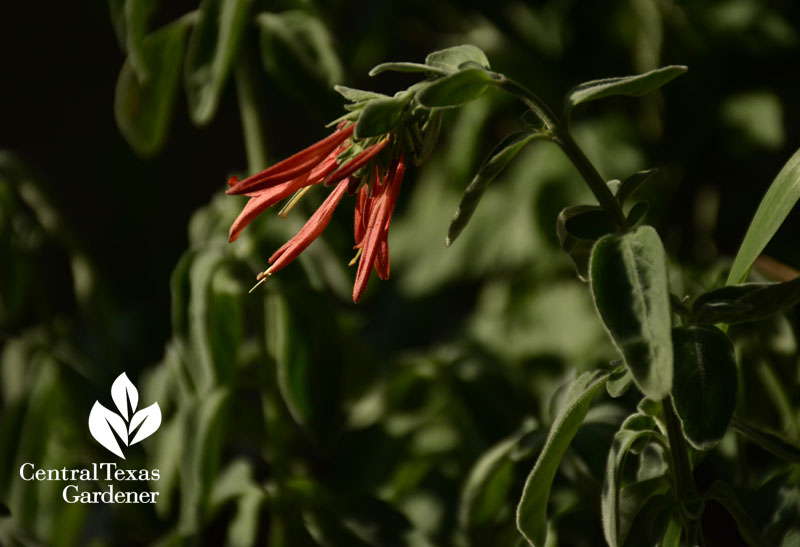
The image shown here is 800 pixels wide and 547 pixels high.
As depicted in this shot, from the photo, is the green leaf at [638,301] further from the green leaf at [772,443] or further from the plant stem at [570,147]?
the green leaf at [772,443]

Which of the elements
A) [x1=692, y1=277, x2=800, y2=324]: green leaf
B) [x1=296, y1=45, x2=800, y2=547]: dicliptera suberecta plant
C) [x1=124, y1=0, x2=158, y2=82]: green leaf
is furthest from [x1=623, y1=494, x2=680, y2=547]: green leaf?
[x1=124, y1=0, x2=158, y2=82]: green leaf

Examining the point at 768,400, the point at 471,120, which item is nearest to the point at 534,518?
the point at 768,400

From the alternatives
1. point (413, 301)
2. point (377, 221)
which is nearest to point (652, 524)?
point (377, 221)

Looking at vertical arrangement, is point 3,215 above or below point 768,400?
above

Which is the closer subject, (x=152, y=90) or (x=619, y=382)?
(x=619, y=382)

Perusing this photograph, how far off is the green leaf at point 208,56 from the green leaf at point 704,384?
430 millimetres

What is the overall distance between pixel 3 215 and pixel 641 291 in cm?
57

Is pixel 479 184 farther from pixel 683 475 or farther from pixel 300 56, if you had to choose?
pixel 300 56

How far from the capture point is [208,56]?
767 millimetres

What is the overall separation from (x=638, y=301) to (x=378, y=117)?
0.51 ft

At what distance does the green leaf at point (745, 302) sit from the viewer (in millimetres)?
473

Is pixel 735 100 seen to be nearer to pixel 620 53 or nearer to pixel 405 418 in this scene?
pixel 620 53

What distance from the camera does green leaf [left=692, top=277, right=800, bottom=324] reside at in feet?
1.55

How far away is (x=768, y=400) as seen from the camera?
2.68ft
